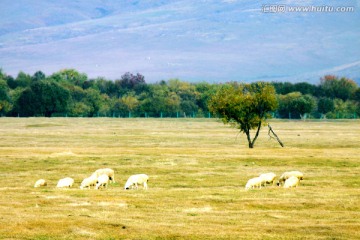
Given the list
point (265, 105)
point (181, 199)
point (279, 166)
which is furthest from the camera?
point (265, 105)

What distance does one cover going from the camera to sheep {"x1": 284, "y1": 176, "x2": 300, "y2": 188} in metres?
46.9

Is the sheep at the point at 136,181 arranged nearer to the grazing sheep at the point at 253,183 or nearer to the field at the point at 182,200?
the field at the point at 182,200

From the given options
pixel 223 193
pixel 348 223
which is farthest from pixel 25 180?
pixel 348 223

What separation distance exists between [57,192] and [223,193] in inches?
330

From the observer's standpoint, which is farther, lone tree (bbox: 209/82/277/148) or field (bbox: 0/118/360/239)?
lone tree (bbox: 209/82/277/148)

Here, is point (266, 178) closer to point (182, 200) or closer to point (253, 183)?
point (253, 183)

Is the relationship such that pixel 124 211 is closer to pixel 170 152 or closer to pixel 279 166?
pixel 279 166

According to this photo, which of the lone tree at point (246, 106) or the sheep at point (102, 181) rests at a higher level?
the lone tree at point (246, 106)

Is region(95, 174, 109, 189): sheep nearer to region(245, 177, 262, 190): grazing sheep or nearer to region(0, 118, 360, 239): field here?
region(0, 118, 360, 239): field

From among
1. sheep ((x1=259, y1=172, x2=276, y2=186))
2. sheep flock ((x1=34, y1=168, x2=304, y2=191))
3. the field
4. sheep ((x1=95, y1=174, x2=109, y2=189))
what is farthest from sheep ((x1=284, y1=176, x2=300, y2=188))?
sheep ((x1=95, y1=174, x2=109, y2=189))

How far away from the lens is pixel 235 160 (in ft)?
224

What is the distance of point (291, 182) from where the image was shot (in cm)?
4719

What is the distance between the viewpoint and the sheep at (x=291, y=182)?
46938 millimetres

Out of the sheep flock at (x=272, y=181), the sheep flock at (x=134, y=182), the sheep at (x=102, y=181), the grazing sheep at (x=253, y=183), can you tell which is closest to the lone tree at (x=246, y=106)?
the sheep flock at (x=272, y=181)
